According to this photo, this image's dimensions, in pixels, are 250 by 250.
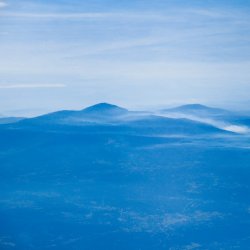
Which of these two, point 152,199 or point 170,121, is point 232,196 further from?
point 170,121

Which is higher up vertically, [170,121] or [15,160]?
[170,121]

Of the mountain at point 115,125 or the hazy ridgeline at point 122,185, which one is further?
the mountain at point 115,125

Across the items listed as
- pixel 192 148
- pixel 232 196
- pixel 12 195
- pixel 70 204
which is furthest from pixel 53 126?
pixel 232 196

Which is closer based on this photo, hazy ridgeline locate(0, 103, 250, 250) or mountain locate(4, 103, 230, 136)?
hazy ridgeline locate(0, 103, 250, 250)

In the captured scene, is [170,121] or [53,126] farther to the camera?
[170,121]

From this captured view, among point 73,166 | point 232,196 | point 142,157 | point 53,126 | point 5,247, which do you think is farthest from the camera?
point 53,126

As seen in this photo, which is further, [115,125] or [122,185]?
[115,125]

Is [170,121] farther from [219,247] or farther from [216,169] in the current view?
[219,247]

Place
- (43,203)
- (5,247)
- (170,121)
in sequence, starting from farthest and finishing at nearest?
(170,121) → (43,203) → (5,247)
